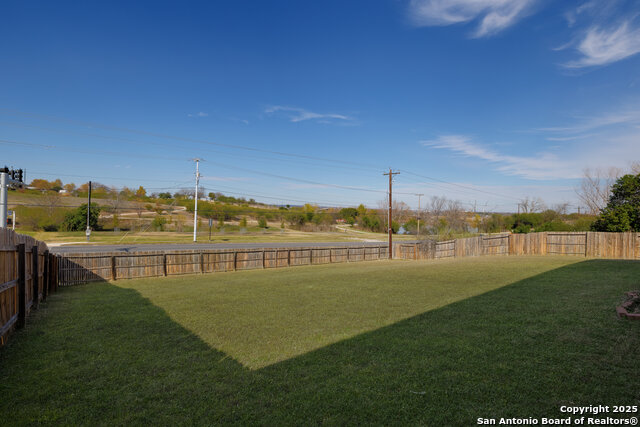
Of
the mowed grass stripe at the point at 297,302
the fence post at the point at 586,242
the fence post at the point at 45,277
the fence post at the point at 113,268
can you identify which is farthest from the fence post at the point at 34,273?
the fence post at the point at 586,242

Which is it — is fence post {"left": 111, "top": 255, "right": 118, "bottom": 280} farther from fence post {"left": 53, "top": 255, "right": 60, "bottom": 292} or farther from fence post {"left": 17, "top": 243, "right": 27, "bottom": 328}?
fence post {"left": 17, "top": 243, "right": 27, "bottom": 328}

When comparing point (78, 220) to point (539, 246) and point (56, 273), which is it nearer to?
point (56, 273)

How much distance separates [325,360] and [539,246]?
75.0 feet

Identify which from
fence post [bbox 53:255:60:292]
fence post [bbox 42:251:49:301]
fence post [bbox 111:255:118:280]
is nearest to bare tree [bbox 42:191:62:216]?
fence post [bbox 111:255:118:280]

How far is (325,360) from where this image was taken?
509cm

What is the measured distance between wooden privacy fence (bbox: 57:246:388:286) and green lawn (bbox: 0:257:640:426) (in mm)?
5515

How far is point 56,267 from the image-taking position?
13.1 meters

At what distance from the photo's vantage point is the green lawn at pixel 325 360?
12.0ft

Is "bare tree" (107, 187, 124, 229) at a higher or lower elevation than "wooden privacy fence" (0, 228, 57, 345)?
higher

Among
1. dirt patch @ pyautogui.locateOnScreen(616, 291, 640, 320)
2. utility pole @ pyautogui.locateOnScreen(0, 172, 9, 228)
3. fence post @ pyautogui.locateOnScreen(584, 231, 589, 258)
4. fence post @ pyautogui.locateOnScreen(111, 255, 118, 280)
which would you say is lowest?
fence post @ pyautogui.locateOnScreen(111, 255, 118, 280)

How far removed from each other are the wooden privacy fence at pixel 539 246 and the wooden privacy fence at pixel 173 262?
7.23 meters

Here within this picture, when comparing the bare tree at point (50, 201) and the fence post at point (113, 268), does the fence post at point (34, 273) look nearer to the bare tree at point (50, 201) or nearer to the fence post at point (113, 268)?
the fence post at point (113, 268)

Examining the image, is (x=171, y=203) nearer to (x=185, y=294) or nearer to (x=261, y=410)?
(x=185, y=294)

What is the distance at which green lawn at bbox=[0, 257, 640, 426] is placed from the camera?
3.67m
